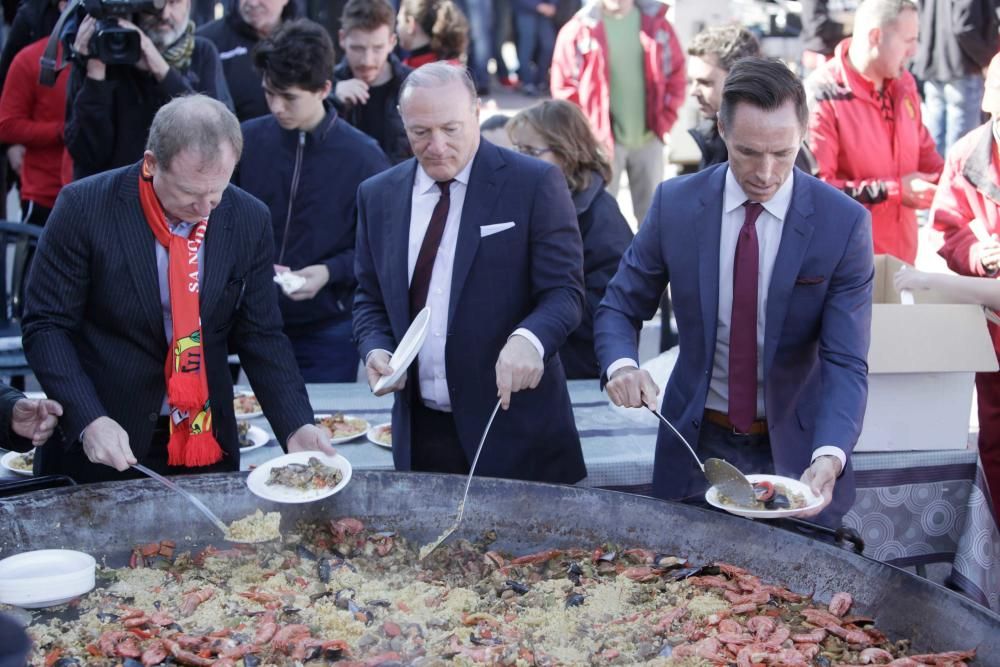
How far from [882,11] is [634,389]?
2.52m

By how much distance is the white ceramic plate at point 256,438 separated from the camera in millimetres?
3301

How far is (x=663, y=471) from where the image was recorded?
2.79 metres

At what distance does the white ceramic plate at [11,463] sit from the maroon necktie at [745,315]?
185 cm

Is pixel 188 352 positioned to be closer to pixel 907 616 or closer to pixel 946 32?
pixel 907 616

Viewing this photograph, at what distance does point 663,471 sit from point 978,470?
46.5 inches

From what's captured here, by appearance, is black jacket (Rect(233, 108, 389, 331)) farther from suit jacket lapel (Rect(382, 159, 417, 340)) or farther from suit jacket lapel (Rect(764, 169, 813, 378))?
suit jacket lapel (Rect(764, 169, 813, 378))

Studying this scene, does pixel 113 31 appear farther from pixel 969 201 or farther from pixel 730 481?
pixel 969 201

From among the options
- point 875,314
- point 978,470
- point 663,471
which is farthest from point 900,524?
point 663,471

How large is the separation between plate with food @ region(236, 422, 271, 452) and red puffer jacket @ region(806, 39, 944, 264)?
2443mm

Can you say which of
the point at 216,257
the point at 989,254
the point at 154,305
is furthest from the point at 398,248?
the point at 989,254

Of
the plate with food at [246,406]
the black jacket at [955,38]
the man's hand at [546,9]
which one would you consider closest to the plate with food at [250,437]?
the plate with food at [246,406]

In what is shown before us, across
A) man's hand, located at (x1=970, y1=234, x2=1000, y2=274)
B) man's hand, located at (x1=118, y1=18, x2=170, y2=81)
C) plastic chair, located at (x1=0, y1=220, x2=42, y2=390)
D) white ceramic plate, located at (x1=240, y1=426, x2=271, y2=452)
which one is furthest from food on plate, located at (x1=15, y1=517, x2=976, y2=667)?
plastic chair, located at (x1=0, y1=220, x2=42, y2=390)

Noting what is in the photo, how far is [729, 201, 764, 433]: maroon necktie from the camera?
8.54ft

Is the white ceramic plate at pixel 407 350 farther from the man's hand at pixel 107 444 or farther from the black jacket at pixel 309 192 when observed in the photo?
the black jacket at pixel 309 192
